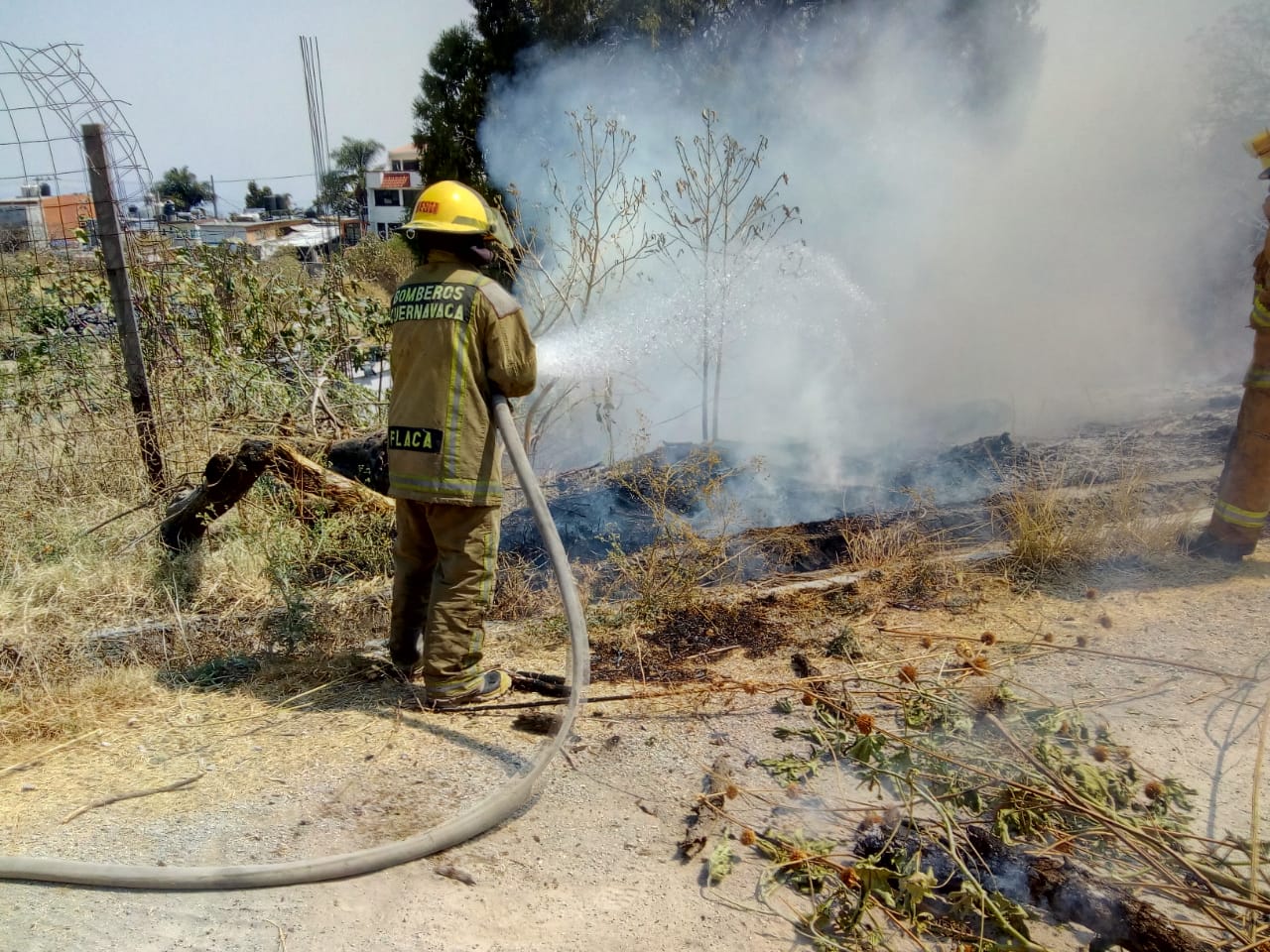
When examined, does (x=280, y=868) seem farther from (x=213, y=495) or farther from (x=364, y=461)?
(x=364, y=461)

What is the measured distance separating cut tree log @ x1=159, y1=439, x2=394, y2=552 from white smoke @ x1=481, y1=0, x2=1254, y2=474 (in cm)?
480

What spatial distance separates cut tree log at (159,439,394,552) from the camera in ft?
13.1

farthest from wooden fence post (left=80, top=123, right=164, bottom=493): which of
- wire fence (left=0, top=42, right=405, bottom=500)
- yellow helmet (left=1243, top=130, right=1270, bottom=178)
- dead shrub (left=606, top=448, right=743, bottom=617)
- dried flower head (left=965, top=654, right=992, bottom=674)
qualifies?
yellow helmet (left=1243, top=130, right=1270, bottom=178)

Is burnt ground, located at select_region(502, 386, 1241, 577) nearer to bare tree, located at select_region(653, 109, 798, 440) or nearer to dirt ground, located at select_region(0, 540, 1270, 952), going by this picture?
dirt ground, located at select_region(0, 540, 1270, 952)

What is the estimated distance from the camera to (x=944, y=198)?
11742mm

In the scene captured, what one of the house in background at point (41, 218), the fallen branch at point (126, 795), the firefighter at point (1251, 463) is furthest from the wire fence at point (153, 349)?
the firefighter at point (1251, 463)

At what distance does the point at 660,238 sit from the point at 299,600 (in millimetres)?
4175

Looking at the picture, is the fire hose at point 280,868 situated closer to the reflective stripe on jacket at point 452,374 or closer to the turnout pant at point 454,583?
the turnout pant at point 454,583

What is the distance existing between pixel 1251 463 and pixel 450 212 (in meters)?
4.26

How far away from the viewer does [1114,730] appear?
10.1 ft

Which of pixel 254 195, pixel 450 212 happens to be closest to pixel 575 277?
pixel 450 212

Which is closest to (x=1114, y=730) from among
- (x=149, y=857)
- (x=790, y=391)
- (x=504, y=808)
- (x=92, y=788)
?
(x=504, y=808)

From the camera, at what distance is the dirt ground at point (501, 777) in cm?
224

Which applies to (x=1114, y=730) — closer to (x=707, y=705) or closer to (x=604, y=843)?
(x=707, y=705)
